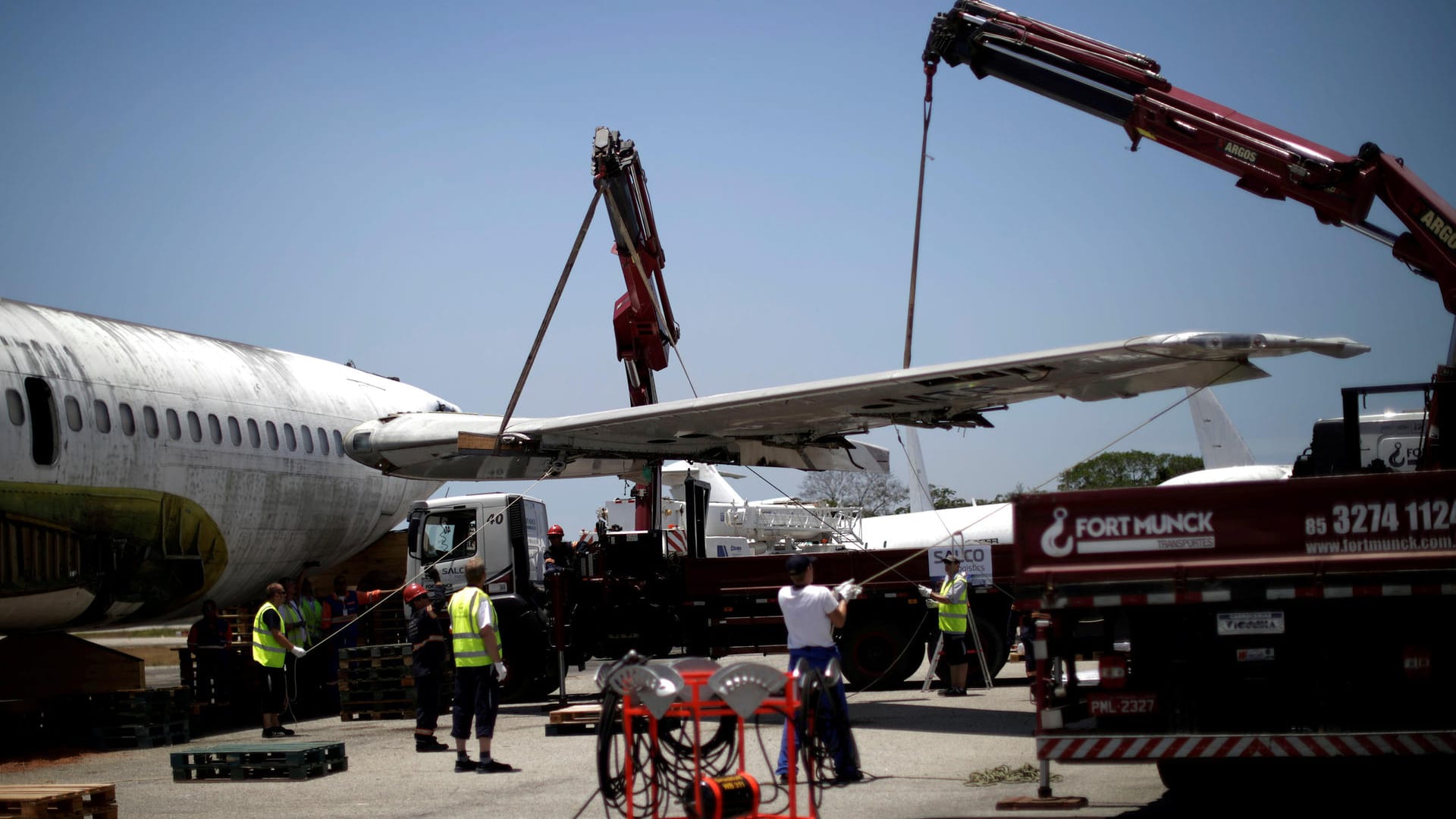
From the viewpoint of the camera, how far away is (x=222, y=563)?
657 inches

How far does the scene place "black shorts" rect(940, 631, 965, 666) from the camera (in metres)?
15.3

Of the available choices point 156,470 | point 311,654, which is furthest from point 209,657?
point 156,470

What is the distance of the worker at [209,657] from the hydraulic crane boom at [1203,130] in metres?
12.2

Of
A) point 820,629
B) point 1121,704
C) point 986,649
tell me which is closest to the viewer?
point 1121,704

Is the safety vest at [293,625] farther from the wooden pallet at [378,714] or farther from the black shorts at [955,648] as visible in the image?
the black shorts at [955,648]

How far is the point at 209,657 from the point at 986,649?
10.4 meters

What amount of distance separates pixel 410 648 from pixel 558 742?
395 cm

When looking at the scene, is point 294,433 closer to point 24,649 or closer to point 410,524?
point 410,524

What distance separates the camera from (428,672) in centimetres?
1247

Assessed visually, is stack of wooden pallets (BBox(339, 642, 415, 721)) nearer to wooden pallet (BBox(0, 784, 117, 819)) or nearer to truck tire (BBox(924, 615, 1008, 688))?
truck tire (BBox(924, 615, 1008, 688))

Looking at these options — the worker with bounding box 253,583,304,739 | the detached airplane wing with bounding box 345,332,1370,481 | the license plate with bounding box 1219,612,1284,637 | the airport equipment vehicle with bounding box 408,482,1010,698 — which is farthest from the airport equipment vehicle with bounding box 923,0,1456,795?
the worker with bounding box 253,583,304,739

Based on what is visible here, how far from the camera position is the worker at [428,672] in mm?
12438

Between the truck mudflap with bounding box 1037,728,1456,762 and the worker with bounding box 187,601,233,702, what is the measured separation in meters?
12.2

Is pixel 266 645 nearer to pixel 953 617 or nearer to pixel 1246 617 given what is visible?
pixel 953 617
